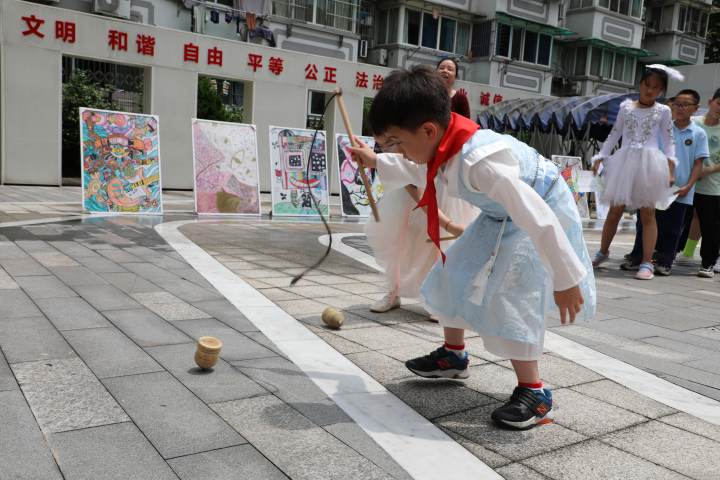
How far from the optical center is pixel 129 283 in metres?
4.34

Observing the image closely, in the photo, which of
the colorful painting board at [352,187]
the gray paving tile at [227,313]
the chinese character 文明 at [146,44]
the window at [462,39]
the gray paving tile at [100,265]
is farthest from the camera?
the window at [462,39]

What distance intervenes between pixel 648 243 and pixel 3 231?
631cm

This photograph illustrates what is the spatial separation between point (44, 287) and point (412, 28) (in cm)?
2290

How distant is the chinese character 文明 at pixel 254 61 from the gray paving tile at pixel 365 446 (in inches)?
522

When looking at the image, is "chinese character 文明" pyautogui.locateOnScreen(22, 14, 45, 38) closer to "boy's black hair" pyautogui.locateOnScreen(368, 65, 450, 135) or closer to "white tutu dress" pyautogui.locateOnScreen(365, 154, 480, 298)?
"white tutu dress" pyautogui.locateOnScreen(365, 154, 480, 298)

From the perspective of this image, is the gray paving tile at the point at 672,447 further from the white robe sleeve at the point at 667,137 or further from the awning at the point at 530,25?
the awning at the point at 530,25

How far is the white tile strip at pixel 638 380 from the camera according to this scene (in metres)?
2.73

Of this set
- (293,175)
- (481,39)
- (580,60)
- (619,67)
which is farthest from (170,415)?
(619,67)

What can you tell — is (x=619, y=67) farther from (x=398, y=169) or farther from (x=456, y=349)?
(x=456, y=349)

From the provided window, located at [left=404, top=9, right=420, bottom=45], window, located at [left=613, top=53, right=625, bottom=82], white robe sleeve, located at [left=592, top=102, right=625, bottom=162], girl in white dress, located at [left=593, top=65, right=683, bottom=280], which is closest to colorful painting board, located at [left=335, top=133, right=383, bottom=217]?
white robe sleeve, located at [left=592, top=102, right=625, bottom=162]

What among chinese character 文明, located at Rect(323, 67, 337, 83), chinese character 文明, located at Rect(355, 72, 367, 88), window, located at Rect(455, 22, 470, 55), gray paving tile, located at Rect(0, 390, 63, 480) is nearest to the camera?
gray paving tile, located at Rect(0, 390, 63, 480)

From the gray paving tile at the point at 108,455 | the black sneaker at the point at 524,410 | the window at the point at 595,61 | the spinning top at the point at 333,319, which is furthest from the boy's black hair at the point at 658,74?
the window at the point at 595,61

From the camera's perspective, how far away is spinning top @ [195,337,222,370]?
2.69 meters

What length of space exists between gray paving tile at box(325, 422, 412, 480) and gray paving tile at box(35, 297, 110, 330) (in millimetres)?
1653
